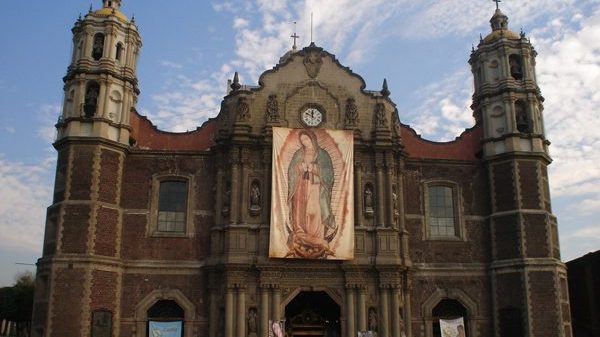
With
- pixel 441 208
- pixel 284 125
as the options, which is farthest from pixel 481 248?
pixel 284 125

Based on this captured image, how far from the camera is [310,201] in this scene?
87.9 ft

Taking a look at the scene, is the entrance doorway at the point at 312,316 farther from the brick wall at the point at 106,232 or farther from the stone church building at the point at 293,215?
the brick wall at the point at 106,232

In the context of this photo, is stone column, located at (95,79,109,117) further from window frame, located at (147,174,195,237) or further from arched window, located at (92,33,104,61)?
window frame, located at (147,174,195,237)

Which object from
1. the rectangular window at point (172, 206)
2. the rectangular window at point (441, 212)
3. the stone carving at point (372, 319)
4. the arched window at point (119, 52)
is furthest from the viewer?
the arched window at point (119, 52)

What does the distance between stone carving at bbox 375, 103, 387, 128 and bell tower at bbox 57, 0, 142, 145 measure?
36.5ft

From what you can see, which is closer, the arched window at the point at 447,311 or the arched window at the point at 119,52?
the arched window at the point at 447,311

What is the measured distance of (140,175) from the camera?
2753cm

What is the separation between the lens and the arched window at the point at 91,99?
2767 cm

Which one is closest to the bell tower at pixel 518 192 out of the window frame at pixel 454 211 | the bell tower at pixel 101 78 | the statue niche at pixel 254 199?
the window frame at pixel 454 211

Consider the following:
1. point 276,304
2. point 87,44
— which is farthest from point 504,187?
point 87,44

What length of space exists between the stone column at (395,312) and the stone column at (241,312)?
6.02m

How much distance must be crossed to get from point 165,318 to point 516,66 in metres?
20.2

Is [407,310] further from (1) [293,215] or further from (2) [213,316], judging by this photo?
(2) [213,316]

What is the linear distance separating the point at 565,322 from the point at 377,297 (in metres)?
8.30
